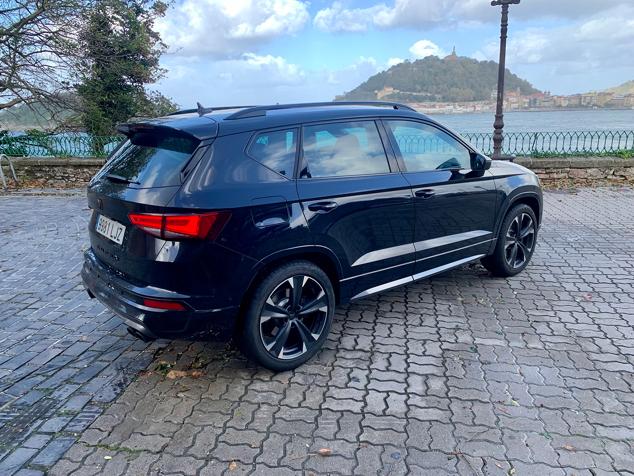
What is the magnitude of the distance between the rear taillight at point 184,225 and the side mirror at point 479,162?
2663mm

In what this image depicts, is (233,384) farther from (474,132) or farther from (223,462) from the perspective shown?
(474,132)

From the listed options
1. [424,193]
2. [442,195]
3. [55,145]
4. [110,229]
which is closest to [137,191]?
[110,229]

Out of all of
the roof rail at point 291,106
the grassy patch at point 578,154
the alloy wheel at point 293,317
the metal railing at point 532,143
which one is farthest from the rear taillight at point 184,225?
the grassy patch at point 578,154

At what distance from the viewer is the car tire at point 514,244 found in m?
4.89

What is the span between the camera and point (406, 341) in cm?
376

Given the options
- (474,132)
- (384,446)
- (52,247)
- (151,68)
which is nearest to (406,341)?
(384,446)

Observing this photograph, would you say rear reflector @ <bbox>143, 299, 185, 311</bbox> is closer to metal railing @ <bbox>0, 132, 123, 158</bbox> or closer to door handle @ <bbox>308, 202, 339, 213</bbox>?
door handle @ <bbox>308, 202, 339, 213</bbox>

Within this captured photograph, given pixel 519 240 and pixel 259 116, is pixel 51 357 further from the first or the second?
pixel 519 240

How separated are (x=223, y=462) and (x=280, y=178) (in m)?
1.73

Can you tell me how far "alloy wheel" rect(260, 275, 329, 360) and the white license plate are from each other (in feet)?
3.38

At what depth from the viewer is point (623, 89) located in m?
16.6

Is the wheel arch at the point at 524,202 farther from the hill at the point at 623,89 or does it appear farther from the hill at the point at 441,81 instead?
the hill at the point at 623,89

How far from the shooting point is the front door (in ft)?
13.0

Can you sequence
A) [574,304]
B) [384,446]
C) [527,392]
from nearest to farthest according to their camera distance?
[384,446] < [527,392] < [574,304]
